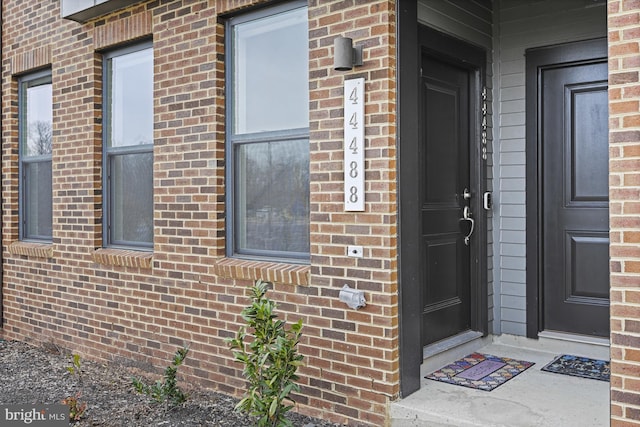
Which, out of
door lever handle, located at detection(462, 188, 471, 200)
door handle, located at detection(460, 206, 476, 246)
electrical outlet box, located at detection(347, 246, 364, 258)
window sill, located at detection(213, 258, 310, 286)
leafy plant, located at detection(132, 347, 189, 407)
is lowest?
leafy plant, located at detection(132, 347, 189, 407)

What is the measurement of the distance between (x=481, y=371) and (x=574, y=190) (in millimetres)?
1503

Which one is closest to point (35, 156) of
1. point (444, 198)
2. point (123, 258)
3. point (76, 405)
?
point (123, 258)

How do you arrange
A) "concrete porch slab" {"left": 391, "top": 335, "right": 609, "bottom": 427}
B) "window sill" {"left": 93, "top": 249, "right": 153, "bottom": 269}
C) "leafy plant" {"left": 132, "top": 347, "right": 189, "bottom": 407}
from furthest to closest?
1. "window sill" {"left": 93, "top": 249, "right": 153, "bottom": 269}
2. "leafy plant" {"left": 132, "top": 347, "right": 189, "bottom": 407}
3. "concrete porch slab" {"left": 391, "top": 335, "right": 609, "bottom": 427}

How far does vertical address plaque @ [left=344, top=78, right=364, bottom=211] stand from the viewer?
3648 mm

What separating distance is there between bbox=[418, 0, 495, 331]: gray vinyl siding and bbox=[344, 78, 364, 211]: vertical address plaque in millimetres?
739

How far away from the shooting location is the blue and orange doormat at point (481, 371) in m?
3.95

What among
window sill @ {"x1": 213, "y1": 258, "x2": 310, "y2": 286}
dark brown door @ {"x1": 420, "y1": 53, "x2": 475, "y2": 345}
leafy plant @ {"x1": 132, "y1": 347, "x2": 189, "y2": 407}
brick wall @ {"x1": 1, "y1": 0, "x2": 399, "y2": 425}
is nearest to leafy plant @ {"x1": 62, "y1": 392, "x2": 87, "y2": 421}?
leafy plant @ {"x1": 132, "y1": 347, "x2": 189, "y2": 407}

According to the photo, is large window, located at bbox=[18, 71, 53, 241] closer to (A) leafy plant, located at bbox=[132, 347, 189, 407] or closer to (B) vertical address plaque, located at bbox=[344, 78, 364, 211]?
(A) leafy plant, located at bbox=[132, 347, 189, 407]

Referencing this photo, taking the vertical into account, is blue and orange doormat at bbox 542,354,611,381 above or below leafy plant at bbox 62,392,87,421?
above

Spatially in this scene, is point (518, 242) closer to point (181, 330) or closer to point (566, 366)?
point (566, 366)

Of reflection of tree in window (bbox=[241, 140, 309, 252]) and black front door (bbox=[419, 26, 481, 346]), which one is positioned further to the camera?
black front door (bbox=[419, 26, 481, 346])

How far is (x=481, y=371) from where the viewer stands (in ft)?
13.7

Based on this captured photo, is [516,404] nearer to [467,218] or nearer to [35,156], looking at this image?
[467,218]

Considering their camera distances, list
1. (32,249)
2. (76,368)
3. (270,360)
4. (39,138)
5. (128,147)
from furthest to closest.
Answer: (39,138), (32,249), (76,368), (128,147), (270,360)
